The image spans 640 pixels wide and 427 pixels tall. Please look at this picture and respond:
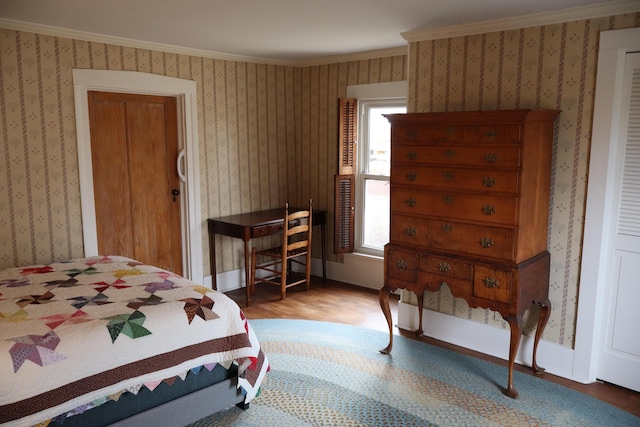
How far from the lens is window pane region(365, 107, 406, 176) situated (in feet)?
15.9

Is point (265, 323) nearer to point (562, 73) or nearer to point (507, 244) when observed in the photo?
point (507, 244)

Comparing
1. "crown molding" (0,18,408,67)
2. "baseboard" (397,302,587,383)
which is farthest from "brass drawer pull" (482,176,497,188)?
"crown molding" (0,18,408,67)

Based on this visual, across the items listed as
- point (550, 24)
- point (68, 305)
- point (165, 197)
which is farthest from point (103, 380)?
point (550, 24)

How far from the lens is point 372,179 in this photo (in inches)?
196

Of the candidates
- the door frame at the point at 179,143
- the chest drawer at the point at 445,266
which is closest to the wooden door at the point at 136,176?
the door frame at the point at 179,143

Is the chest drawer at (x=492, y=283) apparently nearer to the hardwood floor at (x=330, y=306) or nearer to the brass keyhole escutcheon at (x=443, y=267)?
the brass keyhole escutcheon at (x=443, y=267)

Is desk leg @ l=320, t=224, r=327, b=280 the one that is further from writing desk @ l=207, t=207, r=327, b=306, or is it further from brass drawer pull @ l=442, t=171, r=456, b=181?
brass drawer pull @ l=442, t=171, r=456, b=181

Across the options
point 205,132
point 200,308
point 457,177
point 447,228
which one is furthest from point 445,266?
point 205,132

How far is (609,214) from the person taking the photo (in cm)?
299

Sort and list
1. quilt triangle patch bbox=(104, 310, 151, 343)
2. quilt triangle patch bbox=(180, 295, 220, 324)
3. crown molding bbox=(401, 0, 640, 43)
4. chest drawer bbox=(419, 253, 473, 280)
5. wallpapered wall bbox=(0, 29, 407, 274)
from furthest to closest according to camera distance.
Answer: wallpapered wall bbox=(0, 29, 407, 274) < chest drawer bbox=(419, 253, 473, 280) < crown molding bbox=(401, 0, 640, 43) < quilt triangle patch bbox=(180, 295, 220, 324) < quilt triangle patch bbox=(104, 310, 151, 343)

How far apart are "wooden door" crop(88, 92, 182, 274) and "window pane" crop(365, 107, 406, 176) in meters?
1.84

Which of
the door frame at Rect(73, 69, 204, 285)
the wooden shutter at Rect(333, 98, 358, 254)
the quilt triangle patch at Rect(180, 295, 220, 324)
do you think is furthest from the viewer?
the wooden shutter at Rect(333, 98, 358, 254)

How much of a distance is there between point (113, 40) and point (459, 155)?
9.04 ft

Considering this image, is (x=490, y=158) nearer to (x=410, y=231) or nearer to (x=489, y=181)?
(x=489, y=181)
